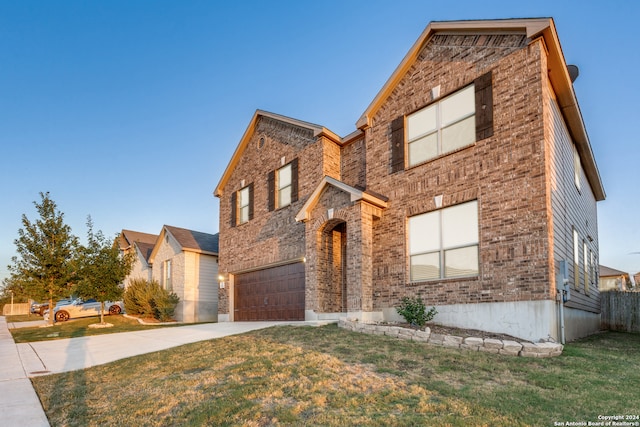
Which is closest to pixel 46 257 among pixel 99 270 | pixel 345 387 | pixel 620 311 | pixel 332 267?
pixel 99 270

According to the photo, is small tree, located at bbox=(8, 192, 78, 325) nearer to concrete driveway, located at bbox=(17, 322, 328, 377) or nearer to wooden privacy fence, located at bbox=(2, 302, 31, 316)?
concrete driveway, located at bbox=(17, 322, 328, 377)

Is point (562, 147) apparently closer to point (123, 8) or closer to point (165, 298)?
point (123, 8)

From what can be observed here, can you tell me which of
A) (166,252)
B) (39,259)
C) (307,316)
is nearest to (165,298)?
(166,252)

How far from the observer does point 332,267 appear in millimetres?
13445

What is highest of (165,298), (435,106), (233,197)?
(435,106)

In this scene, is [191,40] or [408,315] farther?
[191,40]

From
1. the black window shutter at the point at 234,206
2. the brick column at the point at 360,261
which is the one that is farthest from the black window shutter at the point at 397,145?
the black window shutter at the point at 234,206

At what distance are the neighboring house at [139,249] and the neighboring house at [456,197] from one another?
46.5ft

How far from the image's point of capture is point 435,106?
1139 cm

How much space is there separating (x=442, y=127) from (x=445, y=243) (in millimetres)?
3051

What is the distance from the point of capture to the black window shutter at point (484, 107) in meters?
10.0

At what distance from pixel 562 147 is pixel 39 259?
2133 cm

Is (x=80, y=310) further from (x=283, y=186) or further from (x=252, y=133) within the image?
(x=283, y=186)

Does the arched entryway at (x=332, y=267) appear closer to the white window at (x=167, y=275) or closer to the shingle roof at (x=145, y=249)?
the white window at (x=167, y=275)
